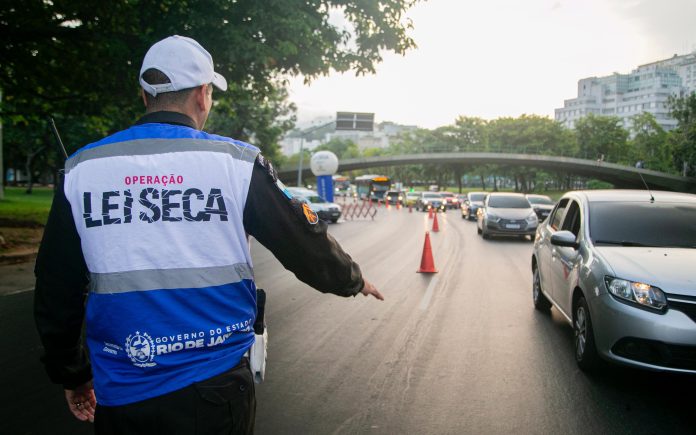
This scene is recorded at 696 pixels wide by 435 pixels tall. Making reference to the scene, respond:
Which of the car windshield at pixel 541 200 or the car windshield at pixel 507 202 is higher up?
the car windshield at pixel 507 202

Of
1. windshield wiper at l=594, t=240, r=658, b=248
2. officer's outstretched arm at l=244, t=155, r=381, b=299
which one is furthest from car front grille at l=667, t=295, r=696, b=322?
officer's outstretched arm at l=244, t=155, r=381, b=299

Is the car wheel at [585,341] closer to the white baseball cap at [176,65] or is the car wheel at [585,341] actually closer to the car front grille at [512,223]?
the white baseball cap at [176,65]

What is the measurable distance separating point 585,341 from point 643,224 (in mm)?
1602

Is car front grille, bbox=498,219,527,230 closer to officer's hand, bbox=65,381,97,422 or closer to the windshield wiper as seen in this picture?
the windshield wiper

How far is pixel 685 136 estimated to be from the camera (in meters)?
52.1

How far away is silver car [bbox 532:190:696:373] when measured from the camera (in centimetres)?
439

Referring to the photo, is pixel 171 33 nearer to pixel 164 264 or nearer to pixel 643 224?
pixel 643 224

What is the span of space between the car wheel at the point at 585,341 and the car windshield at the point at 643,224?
30.7 inches

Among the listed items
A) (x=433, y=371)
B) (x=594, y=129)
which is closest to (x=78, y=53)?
(x=433, y=371)

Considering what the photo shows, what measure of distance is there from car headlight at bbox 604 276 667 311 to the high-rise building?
113 m

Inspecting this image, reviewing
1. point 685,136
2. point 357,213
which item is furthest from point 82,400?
point 685,136

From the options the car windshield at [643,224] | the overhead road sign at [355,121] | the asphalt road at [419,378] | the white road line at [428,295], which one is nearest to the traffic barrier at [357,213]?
the overhead road sign at [355,121]

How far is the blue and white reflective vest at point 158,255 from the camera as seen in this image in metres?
1.76

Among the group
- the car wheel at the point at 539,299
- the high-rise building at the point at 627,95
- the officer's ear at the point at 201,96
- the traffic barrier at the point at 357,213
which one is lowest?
the traffic barrier at the point at 357,213
